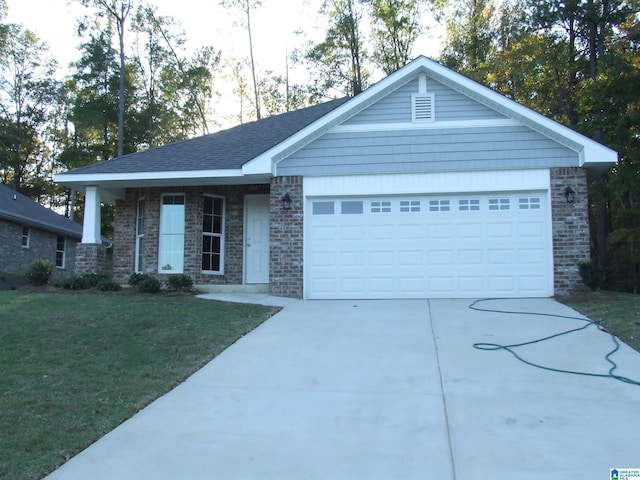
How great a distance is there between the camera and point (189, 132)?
33.2m

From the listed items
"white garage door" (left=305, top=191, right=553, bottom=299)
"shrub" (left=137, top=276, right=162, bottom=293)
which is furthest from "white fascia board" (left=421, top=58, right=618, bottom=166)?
"shrub" (left=137, top=276, right=162, bottom=293)

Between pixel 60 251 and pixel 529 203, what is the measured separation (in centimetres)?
2173

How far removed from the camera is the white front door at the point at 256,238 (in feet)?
44.7

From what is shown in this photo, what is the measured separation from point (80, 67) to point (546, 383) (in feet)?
101

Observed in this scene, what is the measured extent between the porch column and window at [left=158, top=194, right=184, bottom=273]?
4.92ft

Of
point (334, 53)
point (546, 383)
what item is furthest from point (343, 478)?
point (334, 53)

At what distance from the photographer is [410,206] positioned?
463 inches

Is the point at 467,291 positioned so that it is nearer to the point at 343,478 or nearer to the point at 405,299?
the point at 405,299

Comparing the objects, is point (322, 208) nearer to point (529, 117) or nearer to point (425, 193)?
point (425, 193)

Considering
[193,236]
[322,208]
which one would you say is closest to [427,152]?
[322,208]

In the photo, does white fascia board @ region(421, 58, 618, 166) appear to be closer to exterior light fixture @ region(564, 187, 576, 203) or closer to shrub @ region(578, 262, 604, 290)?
exterior light fixture @ region(564, 187, 576, 203)

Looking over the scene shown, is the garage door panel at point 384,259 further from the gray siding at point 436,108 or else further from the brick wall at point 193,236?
the brick wall at point 193,236

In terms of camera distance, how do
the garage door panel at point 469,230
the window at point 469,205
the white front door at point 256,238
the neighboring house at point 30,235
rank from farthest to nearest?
the neighboring house at point 30,235
the white front door at point 256,238
the window at point 469,205
the garage door panel at point 469,230

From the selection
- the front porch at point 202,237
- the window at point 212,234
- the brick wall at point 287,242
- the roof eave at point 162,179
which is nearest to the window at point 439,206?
the brick wall at point 287,242
